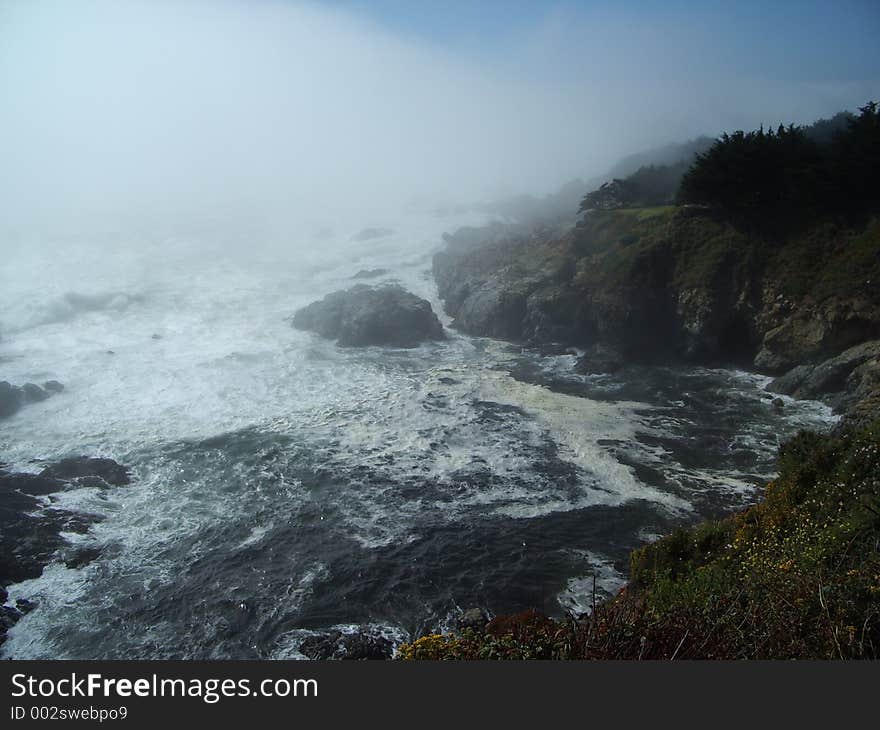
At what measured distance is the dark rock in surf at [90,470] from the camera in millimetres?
24688

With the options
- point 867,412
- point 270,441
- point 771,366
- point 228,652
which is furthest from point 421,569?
point 771,366

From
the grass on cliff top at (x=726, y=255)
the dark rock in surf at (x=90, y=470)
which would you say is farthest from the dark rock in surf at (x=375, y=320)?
the dark rock in surf at (x=90, y=470)

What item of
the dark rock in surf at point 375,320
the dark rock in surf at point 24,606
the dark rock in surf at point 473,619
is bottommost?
the dark rock in surf at point 24,606

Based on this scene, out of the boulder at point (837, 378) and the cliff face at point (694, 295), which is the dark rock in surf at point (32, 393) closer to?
the cliff face at point (694, 295)

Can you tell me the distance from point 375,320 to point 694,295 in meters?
21.8

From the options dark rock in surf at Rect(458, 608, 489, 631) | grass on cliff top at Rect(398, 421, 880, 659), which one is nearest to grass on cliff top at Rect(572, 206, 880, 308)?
grass on cliff top at Rect(398, 421, 880, 659)

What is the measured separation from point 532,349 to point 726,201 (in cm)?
1672

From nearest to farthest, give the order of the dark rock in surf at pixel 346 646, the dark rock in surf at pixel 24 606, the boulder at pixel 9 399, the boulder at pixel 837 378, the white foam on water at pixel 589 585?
the dark rock in surf at pixel 346 646, the white foam on water at pixel 589 585, the dark rock in surf at pixel 24 606, the boulder at pixel 837 378, the boulder at pixel 9 399

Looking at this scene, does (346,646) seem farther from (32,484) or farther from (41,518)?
(32,484)

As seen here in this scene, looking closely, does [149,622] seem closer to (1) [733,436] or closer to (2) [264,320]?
(1) [733,436]

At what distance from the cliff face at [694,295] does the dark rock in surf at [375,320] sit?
13.1 ft

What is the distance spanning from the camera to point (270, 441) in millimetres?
27625

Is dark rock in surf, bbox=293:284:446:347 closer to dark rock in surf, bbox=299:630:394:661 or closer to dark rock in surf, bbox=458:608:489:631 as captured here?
dark rock in surf, bbox=458:608:489:631

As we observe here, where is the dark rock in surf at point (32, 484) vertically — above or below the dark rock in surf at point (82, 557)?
above
